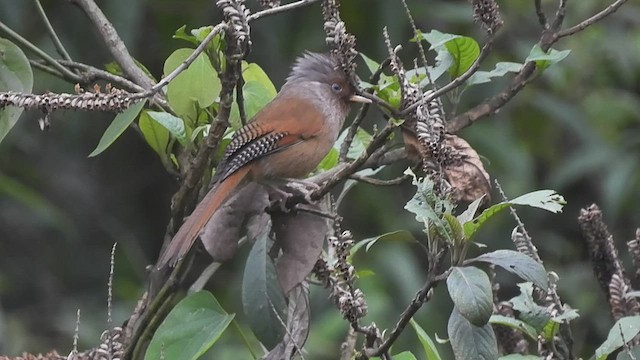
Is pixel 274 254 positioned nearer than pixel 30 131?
Yes

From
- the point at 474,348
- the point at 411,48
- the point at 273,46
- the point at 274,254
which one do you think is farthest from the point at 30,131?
the point at 474,348

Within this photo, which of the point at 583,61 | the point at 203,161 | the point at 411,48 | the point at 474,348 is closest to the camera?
the point at 474,348

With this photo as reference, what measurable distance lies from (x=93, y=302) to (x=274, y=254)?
3.82m

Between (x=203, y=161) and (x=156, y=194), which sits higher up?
(x=203, y=161)

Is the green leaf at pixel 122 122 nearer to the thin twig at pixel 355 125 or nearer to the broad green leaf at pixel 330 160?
the thin twig at pixel 355 125

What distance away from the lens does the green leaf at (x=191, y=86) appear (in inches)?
106

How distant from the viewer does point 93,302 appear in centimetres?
627

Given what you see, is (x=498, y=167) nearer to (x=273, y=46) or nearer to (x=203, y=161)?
(x=273, y=46)

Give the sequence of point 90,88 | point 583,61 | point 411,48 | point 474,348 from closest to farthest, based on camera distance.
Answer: point 474,348 → point 90,88 → point 411,48 → point 583,61

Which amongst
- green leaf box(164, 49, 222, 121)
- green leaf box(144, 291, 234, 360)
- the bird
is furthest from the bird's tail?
green leaf box(164, 49, 222, 121)

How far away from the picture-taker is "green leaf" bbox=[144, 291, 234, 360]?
2.43 metres

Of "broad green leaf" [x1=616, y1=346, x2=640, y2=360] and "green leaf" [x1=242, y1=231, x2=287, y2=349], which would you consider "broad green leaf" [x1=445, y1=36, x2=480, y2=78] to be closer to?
"green leaf" [x1=242, y1=231, x2=287, y2=349]

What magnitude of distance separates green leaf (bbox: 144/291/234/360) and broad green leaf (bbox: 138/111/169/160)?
445 millimetres

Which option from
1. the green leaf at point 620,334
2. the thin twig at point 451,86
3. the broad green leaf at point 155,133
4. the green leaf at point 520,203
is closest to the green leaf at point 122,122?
the broad green leaf at point 155,133
